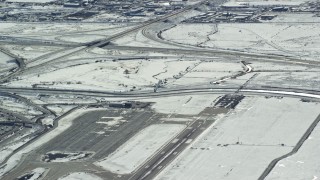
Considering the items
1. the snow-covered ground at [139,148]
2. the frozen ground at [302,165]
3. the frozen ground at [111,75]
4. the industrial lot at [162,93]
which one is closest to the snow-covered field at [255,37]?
the industrial lot at [162,93]

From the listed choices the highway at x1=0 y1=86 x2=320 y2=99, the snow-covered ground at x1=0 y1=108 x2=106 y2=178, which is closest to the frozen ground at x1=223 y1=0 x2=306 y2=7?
the highway at x1=0 y1=86 x2=320 y2=99

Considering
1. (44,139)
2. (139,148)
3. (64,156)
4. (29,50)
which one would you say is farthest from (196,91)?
(29,50)

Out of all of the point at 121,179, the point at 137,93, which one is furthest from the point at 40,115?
the point at 121,179

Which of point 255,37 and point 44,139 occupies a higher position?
point 44,139

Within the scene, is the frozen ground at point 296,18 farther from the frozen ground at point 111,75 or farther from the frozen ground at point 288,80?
the frozen ground at point 288,80

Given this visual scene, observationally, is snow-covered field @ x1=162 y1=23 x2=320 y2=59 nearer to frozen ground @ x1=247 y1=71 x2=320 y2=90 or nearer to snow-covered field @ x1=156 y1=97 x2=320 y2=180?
frozen ground @ x1=247 y1=71 x2=320 y2=90

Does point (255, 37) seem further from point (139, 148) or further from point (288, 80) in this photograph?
point (139, 148)
